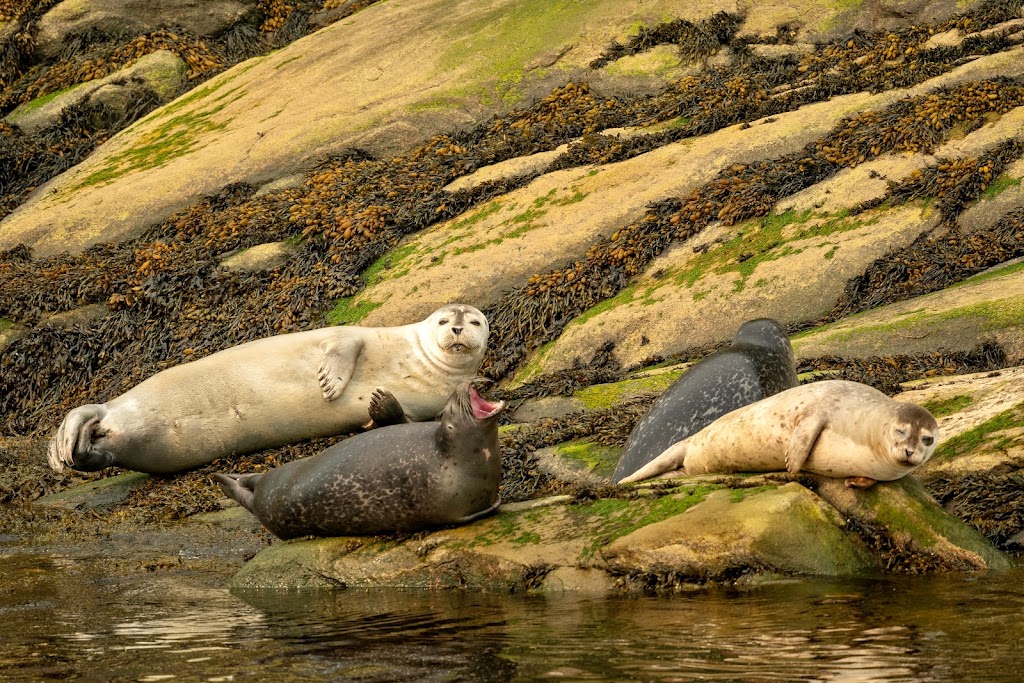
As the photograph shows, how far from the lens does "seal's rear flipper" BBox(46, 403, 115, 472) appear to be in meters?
9.83

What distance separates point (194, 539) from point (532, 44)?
881cm

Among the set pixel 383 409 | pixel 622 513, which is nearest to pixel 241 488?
pixel 383 409

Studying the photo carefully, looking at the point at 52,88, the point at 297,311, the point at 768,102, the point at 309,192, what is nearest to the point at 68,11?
the point at 52,88

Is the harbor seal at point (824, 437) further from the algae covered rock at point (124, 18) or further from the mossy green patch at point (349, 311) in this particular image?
the algae covered rock at point (124, 18)

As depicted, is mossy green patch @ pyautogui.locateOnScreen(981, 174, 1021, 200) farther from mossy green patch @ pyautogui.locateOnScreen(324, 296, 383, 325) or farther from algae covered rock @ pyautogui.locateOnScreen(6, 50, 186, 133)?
algae covered rock @ pyautogui.locateOnScreen(6, 50, 186, 133)

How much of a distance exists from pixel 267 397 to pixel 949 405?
4895 mm

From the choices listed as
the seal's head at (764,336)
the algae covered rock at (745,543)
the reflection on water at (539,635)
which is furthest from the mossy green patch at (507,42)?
the reflection on water at (539,635)

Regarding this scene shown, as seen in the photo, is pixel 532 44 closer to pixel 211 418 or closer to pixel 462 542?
pixel 211 418

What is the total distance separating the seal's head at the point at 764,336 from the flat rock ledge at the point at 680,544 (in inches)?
66.8

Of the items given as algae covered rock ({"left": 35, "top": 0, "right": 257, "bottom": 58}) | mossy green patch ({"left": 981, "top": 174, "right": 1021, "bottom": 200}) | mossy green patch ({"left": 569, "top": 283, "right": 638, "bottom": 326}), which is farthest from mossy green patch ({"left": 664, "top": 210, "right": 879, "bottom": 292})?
algae covered rock ({"left": 35, "top": 0, "right": 257, "bottom": 58})

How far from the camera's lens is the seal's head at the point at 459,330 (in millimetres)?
10133

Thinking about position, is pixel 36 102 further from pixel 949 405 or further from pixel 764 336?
pixel 949 405

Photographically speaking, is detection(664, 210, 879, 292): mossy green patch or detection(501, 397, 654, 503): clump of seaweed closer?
detection(501, 397, 654, 503): clump of seaweed

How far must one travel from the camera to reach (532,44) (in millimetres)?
15484
